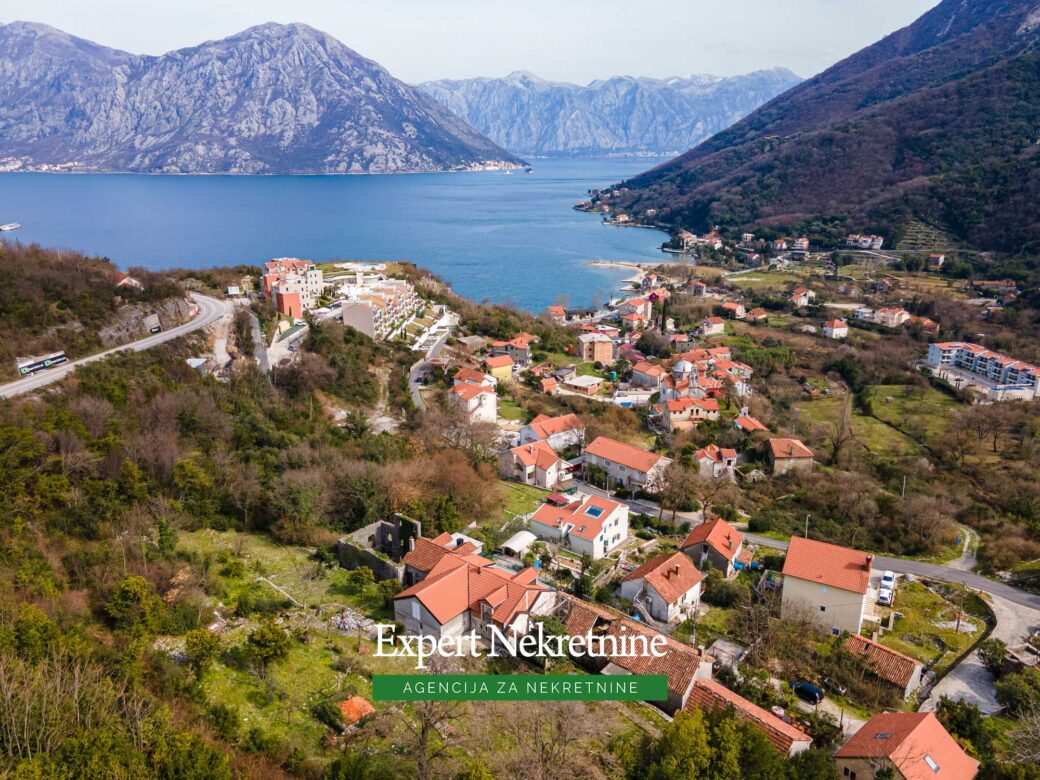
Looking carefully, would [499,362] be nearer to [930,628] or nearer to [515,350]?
[515,350]

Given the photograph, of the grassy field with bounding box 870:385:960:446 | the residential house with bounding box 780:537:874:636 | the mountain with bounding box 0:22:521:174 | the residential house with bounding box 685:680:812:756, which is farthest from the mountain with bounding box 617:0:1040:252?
the mountain with bounding box 0:22:521:174

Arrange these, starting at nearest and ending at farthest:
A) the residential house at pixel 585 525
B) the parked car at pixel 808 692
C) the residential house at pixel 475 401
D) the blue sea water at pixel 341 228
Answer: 1. the parked car at pixel 808 692
2. the residential house at pixel 585 525
3. the residential house at pixel 475 401
4. the blue sea water at pixel 341 228

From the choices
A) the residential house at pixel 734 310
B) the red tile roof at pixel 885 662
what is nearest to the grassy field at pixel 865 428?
the red tile roof at pixel 885 662

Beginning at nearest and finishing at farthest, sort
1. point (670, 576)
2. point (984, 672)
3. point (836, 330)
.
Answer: point (984, 672)
point (670, 576)
point (836, 330)

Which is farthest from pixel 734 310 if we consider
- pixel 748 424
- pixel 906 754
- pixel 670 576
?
pixel 906 754

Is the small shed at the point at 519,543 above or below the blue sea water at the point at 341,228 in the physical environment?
below

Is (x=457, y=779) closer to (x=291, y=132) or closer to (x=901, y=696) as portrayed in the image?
(x=901, y=696)

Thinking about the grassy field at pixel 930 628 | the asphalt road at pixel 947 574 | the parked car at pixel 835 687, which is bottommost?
the asphalt road at pixel 947 574

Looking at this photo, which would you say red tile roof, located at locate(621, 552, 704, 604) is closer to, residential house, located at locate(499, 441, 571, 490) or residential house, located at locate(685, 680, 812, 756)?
residential house, located at locate(685, 680, 812, 756)

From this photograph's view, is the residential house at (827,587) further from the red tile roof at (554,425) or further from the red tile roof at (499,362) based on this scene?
the red tile roof at (499,362)
